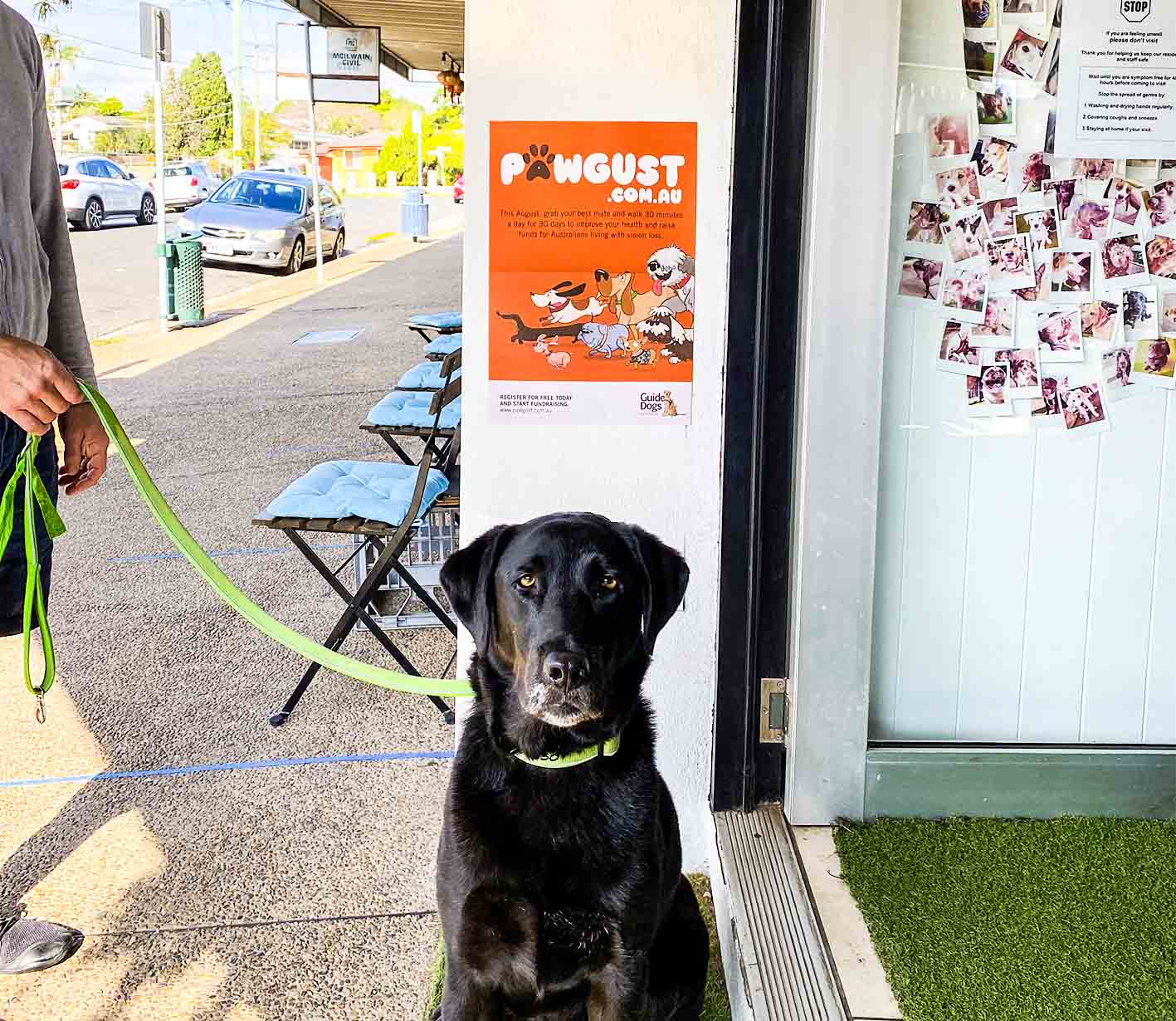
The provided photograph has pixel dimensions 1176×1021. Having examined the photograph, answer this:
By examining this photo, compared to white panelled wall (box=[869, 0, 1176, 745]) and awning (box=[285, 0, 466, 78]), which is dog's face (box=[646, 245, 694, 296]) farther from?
awning (box=[285, 0, 466, 78])

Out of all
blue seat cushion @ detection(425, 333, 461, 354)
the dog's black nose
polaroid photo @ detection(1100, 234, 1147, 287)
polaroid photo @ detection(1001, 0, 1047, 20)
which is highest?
polaroid photo @ detection(1001, 0, 1047, 20)

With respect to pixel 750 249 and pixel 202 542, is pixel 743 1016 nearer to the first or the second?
pixel 750 249

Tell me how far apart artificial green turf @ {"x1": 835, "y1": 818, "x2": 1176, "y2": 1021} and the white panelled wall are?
289 millimetres

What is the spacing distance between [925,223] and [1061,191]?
1.09ft

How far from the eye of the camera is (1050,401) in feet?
9.97

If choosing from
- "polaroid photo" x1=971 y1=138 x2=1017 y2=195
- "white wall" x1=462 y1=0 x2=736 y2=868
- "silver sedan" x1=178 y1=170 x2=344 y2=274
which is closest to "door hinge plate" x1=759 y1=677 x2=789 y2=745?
"white wall" x1=462 y1=0 x2=736 y2=868

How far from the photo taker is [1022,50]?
286 cm

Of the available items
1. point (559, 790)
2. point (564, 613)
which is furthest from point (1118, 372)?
point (559, 790)

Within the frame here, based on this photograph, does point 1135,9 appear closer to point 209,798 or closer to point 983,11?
point 983,11

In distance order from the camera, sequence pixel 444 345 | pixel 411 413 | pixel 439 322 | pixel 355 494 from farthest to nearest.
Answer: pixel 439 322 < pixel 444 345 < pixel 411 413 < pixel 355 494

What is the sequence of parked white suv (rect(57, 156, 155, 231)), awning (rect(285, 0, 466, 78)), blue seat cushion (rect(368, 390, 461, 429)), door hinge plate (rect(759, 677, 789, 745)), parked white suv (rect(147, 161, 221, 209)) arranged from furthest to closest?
parked white suv (rect(147, 161, 221, 209)) < parked white suv (rect(57, 156, 155, 231)) < awning (rect(285, 0, 466, 78)) < blue seat cushion (rect(368, 390, 461, 429)) < door hinge plate (rect(759, 677, 789, 745))

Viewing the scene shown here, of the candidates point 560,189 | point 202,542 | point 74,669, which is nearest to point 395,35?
point 202,542

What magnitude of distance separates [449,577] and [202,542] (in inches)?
178

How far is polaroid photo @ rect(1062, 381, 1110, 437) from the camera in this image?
3.03 metres
